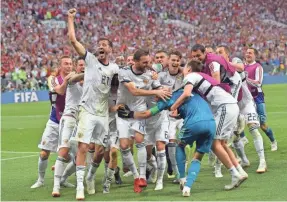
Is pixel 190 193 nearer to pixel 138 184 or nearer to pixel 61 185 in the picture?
pixel 138 184

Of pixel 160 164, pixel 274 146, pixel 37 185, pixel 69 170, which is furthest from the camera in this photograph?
pixel 274 146

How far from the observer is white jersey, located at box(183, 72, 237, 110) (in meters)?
10.2

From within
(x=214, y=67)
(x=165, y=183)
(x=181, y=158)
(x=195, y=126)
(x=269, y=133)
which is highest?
(x=214, y=67)

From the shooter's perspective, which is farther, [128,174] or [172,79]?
[128,174]

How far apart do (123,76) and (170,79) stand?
1482mm

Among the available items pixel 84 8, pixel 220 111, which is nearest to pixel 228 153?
pixel 220 111

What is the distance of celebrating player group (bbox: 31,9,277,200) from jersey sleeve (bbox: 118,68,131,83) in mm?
18

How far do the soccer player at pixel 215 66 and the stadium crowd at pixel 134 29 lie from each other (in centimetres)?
2735

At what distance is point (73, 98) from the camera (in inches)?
458

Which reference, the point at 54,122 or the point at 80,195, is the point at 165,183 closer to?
the point at 80,195

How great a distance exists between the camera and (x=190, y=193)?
10.3 metres

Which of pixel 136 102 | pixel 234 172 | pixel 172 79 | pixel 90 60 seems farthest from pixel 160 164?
pixel 90 60

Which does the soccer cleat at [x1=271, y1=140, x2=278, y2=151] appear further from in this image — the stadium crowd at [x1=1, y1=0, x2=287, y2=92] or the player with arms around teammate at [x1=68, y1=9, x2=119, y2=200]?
the stadium crowd at [x1=1, y1=0, x2=287, y2=92]

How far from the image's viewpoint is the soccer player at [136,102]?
10.8 meters
